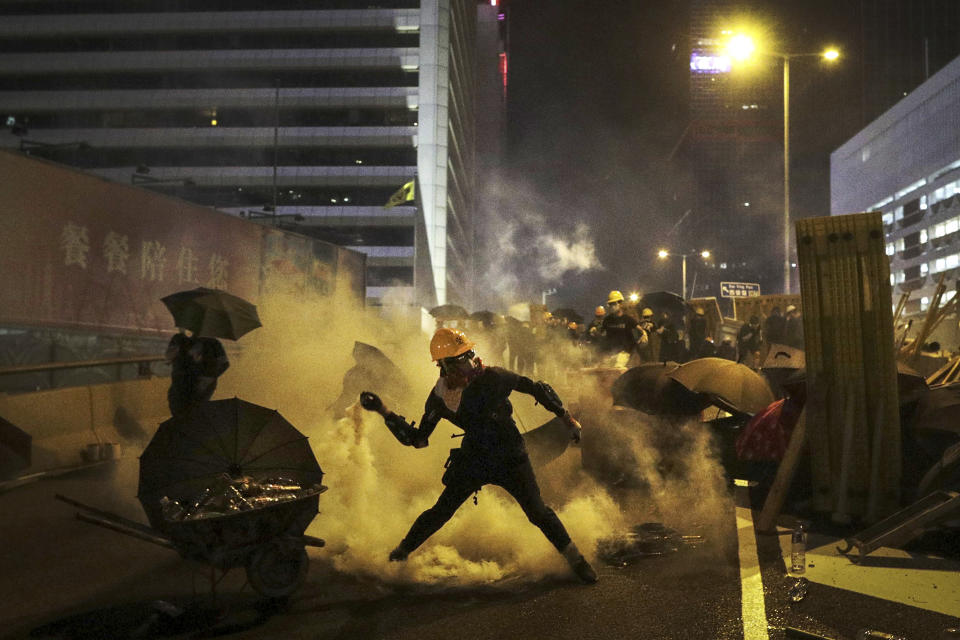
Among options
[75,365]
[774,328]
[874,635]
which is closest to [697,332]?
[774,328]

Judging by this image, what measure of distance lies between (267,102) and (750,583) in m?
70.4

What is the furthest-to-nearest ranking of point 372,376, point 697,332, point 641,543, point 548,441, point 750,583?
point 697,332, point 372,376, point 548,441, point 641,543, point 750,583

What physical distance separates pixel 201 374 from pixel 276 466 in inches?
140

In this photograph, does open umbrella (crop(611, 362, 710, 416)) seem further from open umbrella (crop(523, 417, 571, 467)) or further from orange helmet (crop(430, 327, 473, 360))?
orange helmet (crop(430, 327, 473, 360))

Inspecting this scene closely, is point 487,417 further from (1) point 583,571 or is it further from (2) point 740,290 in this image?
(2) point 740,290

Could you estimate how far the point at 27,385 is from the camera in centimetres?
1789

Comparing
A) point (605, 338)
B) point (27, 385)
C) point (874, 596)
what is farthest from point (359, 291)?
point (874, 596)

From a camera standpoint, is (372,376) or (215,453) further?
(372,376)

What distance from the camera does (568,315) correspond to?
22.0 metres

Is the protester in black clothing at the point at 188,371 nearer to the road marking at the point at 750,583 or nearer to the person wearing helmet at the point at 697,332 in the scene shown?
the road marking at the point at 750,583

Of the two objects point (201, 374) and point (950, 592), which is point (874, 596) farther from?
point (201, 374)

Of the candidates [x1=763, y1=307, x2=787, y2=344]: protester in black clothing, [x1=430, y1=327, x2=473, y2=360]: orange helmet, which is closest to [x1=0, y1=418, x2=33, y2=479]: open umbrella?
[x1=430, y1=327, x2=473, y2=360]: orange helmet

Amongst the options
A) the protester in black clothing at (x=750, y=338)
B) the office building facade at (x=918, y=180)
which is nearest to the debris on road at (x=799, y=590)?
the protester in black clothing at (x=750, y=338)

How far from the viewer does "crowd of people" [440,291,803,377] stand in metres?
13.9
